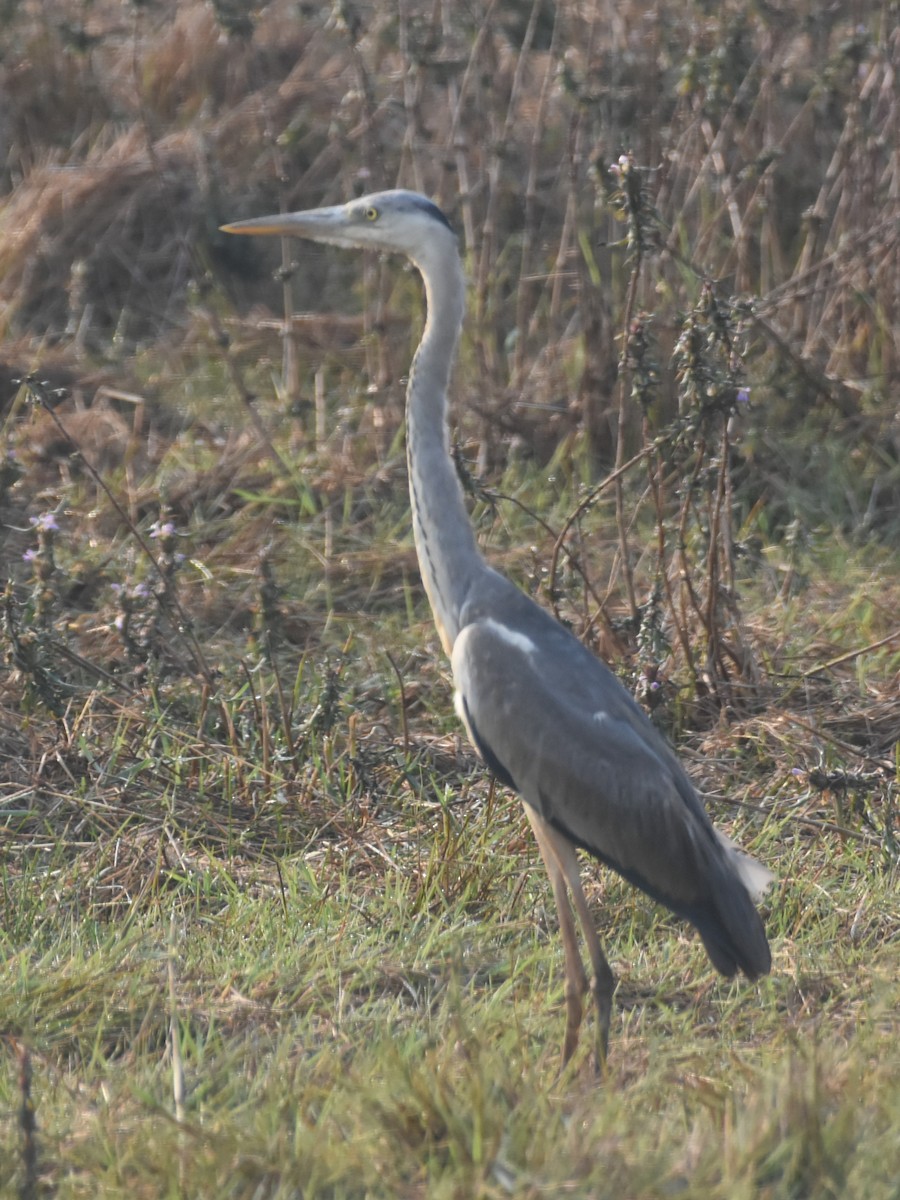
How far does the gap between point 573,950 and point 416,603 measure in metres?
2.44

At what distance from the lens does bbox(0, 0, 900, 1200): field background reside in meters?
2.95

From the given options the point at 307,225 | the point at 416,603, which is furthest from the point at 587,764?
the point at 416,603

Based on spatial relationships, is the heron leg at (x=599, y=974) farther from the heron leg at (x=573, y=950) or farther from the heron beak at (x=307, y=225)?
the heron beak at (x=307, y=225)

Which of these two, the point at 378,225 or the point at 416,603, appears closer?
the point at 378,225

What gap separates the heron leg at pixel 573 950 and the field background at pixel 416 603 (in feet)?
0.22

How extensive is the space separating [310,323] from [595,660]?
13.8 ft

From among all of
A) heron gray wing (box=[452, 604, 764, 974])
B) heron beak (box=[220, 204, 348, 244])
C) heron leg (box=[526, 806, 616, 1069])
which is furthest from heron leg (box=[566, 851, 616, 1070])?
heron beak (box=[220, 204, 348, 244])

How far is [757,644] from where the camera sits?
529cm

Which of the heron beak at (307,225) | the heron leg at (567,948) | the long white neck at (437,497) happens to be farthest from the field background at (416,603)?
the heron beak at (307,225)

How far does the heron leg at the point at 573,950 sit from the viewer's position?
342 centimetres

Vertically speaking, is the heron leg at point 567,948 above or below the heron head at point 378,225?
below

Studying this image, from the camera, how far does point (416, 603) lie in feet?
19.2

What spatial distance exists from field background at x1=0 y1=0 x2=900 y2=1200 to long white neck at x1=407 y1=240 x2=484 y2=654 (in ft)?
2.17

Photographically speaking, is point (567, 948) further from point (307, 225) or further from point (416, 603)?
point (416, 603)
